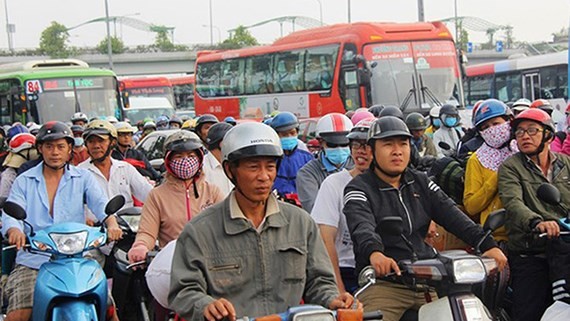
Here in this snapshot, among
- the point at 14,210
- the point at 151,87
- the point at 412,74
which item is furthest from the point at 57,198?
the point at 151,87

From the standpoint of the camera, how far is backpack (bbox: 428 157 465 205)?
6848 millimetres

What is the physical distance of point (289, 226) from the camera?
393 centimetres

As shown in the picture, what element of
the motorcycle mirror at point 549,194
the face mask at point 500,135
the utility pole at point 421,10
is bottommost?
the motorcycle mirror at point 549,194

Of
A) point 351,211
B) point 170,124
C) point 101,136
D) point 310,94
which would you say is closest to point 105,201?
point 101,136

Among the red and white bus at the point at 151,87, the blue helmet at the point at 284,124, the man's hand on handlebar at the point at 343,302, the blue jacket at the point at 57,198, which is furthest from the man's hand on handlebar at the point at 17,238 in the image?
the red and white bus at the point at 151,87

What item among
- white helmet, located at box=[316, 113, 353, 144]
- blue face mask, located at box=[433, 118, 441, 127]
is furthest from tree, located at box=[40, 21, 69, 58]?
white helmet, located at box=[316, 113, 353, 144]

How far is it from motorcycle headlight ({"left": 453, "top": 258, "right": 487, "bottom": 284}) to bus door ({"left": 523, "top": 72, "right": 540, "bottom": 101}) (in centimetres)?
2639

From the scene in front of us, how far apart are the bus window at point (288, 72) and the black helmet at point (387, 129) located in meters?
21.5

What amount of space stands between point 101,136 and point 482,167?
11.4 ft

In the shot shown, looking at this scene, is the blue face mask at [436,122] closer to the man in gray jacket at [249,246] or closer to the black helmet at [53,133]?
the black helmet at [53,133]

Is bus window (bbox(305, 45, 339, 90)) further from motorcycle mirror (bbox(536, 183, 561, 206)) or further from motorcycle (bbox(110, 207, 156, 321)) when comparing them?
motorcycle mirror (bbox(536, 183, 561, 206))

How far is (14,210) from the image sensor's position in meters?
5.57

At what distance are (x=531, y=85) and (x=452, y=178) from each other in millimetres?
23864

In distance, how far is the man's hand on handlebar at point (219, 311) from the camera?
3.42 metres
